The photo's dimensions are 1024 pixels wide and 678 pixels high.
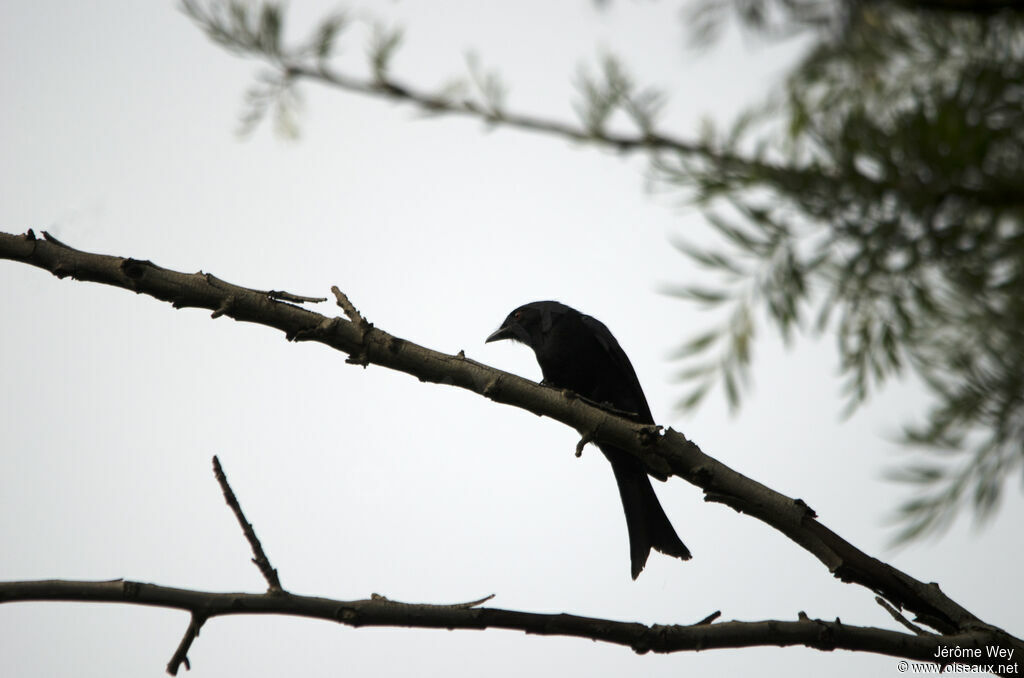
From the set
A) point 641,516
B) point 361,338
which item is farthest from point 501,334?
point 361,338

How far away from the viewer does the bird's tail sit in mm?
3582

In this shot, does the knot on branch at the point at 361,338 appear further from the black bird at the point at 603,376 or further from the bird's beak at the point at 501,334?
the bird's beak at the point at 501,334

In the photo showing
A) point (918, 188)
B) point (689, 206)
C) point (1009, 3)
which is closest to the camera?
point (1009, 3)

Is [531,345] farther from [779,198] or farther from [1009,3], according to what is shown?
[1009,3]

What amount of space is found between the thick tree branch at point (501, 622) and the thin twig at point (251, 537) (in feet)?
0.10

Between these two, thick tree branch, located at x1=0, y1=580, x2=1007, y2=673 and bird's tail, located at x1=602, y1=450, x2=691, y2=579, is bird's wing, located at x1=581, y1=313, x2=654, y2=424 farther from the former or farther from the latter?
thick tree branch, located at x1=0, y1=580, x2=1007, y2=673

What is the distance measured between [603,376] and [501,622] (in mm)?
2591

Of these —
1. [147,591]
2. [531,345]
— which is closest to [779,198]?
[147,591]

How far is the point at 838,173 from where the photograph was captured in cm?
167

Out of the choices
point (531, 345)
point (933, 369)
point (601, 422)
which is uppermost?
point (531, 345)

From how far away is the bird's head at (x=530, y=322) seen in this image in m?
4.63

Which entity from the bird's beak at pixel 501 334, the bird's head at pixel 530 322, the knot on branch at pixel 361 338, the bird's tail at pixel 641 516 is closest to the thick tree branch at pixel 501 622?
the knot on branch at pixel 361 338

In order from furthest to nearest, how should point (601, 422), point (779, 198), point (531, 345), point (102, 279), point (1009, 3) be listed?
point (531, 345), point (601, 422), point (102, 279), point (779, 198), point (1009, 3)

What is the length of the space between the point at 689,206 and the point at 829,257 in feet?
1.13
